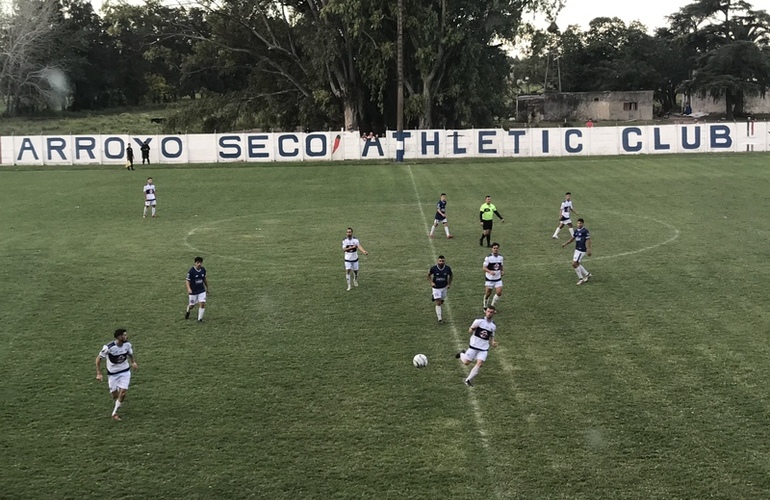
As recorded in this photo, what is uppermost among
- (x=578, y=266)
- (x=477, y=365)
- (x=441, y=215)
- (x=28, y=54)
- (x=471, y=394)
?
(x=28, y=54)

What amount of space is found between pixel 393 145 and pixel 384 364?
142 ft

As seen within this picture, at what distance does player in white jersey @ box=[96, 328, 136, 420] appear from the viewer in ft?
47.0

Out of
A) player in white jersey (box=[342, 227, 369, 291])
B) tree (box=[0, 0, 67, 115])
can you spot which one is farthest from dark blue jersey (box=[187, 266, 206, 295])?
tree (box=[0, 0, 67, 115])

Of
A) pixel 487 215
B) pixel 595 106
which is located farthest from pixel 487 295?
pixel 595 106

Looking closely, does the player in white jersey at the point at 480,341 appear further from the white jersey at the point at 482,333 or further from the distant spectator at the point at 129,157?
the distant spectator at the point at 129,157

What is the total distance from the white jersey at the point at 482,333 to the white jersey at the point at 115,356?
20.2 feet

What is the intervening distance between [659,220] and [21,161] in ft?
152

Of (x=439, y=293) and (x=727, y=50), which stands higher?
(x=727, y=50)

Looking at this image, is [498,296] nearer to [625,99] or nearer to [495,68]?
[495,68]

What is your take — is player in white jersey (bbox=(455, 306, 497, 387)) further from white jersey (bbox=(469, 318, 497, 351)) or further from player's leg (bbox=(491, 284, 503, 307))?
player's leg (bbox=(491, 284, 503, 307))

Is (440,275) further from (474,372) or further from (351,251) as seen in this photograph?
(351,251)

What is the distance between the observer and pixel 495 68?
74.4m

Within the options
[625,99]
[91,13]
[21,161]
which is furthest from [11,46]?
[625,99]

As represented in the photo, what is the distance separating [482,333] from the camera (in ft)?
50.8
